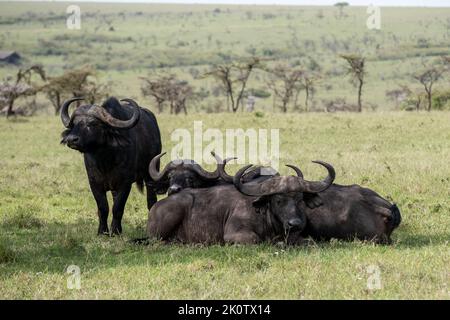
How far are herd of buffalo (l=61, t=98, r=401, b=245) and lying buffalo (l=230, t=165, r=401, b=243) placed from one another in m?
0.01

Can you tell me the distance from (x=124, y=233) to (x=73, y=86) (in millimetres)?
35402

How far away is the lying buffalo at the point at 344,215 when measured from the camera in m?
8.70

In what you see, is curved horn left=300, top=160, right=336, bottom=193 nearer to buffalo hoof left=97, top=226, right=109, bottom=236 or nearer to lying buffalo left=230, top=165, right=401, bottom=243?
lying buffalo left=230, top=165, right=401, bottom=243

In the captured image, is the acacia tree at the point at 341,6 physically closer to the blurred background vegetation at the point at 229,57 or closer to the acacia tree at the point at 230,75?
the blurred background vegetation at the point at 229,57

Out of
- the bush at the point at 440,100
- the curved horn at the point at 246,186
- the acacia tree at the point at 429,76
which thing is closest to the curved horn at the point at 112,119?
the curved horn at the point at 246,186

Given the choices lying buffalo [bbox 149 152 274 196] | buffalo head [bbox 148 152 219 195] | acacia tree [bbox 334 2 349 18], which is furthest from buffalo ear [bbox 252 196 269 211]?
acacia tree [bbox 334 2 349 18]

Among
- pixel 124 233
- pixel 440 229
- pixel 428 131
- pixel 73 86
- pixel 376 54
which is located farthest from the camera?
pixel 376 54

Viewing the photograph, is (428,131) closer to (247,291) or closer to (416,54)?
(247,291)

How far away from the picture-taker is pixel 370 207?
881cm

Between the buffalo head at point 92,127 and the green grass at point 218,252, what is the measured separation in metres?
1.18

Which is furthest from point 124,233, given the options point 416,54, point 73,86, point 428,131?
point 416,54

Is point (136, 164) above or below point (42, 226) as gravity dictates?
above

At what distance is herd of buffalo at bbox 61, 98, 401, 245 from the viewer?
8.64 metres

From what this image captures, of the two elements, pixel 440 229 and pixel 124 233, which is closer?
pixel 440 229
